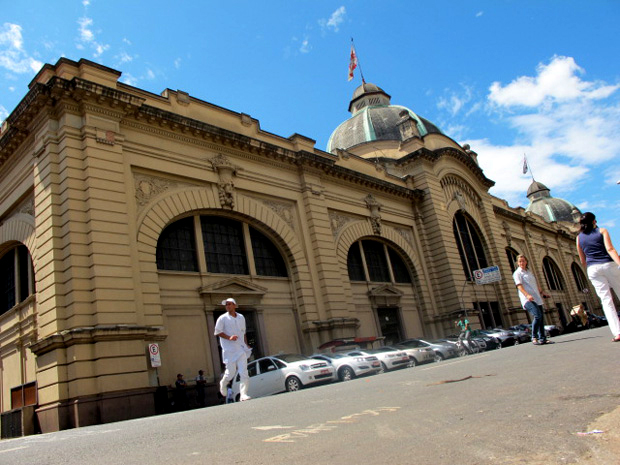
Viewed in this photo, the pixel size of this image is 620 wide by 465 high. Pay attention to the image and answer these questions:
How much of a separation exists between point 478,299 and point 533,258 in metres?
18.6

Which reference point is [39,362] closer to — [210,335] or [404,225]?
[210,335]

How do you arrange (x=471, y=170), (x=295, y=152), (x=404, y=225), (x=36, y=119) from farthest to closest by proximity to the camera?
(x=471, y=170) → (x=404, y=225) → (x=295, y=152) → (x=36, y=119)

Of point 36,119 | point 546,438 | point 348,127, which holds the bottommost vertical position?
point 546,438

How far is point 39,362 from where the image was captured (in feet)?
54.1

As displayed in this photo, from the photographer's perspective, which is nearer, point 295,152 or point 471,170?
point 295,152

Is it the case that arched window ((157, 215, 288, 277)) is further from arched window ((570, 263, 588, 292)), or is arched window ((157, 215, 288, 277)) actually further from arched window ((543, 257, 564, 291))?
arched window ((570, 263, 588, 292))

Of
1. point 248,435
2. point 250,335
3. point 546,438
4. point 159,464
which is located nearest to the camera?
point 546,438

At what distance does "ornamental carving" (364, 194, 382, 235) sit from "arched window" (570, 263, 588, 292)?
40.0 meters

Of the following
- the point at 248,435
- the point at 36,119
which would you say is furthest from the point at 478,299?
the point at 248,435

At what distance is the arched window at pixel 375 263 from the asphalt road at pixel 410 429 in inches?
861

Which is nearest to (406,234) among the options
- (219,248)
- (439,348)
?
(439,348)

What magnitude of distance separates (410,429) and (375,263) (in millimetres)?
26726

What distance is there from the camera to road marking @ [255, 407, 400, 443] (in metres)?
4.45

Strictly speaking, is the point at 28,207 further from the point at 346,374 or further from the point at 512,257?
the point at 512,257
